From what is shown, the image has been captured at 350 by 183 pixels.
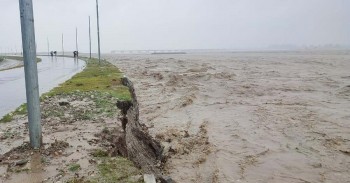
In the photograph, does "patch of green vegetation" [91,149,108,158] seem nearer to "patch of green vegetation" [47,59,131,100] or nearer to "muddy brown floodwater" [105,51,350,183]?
"muddy brown floodwater" [105,51,350,183]

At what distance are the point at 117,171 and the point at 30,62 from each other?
2.60 m

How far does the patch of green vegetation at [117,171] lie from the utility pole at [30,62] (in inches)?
60.6

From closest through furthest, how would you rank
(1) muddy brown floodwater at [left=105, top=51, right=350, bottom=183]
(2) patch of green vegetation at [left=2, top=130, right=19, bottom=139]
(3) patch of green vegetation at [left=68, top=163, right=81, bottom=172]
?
(3) patch of green vegetation at [left=68, top=163, right=81, bottom=172]
(1) muddy brown floodwater at [left=105, top=51, right=350, bottom=183]
(2) patch of green vegetation at [left=2, top=130, right=19, bottom=139]

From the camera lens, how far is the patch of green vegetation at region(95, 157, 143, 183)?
5.67 meters

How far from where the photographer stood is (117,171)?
6.04 meters

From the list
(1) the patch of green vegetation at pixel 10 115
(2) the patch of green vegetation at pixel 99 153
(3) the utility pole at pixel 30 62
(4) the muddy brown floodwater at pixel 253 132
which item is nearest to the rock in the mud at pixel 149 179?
(2) the patch of green vegetation at pixel 99 153

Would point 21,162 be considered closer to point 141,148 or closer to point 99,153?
point 99,153

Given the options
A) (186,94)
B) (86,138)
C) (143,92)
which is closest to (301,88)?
(186,94)

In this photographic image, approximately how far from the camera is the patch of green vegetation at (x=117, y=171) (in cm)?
567

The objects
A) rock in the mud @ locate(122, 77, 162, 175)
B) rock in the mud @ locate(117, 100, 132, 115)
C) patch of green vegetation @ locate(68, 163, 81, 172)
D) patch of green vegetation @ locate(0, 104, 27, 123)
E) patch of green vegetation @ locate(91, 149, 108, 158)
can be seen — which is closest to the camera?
patch of green vegetation @ locate(68, 163, 81, 172)

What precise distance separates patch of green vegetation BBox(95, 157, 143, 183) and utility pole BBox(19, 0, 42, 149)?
1.54m

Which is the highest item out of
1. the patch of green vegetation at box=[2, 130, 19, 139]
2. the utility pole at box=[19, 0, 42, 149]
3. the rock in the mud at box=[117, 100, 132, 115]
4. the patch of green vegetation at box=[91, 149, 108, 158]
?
the utility pole at box=[19, 0, 42, 149]

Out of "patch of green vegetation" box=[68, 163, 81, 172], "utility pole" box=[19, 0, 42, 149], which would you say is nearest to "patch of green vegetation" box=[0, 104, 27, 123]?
"utility pole" box=[19, 0, 42, 149]

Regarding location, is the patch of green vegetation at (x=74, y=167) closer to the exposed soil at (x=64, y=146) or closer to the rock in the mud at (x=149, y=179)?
the exposed soil at (x=64, y=146)
